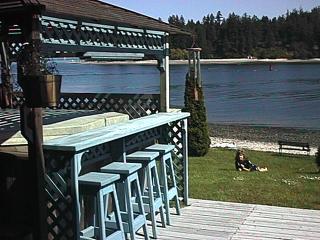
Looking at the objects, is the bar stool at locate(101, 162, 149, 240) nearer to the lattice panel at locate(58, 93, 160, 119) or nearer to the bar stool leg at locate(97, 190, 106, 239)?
the bar stool leg at locate(97, 190, 106, 239)

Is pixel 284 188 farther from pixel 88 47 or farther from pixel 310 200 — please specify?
pixel 88 47

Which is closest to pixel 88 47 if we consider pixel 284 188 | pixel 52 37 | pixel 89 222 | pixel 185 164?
pixel 52 37

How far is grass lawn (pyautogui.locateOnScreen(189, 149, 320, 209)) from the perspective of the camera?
730 cm

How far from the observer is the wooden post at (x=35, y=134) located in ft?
12.0

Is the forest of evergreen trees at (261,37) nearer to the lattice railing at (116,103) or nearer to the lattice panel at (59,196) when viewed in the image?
the lattice railing at (116,103)

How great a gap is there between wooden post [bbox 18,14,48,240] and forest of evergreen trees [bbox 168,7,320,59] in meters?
96.3

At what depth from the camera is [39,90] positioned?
361cm

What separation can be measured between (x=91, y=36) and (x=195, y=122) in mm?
9280

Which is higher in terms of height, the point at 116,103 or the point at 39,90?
the point at 39,90

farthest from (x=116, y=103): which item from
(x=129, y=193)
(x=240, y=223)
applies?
(x=129, y=193)

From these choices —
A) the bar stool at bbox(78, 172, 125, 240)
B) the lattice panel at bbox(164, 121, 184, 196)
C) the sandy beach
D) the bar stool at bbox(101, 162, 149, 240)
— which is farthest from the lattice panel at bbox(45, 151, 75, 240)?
the sandy beach

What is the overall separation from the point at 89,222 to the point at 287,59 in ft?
330

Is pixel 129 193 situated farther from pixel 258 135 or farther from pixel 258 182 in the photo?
pixel 258 135

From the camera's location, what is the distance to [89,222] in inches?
207
